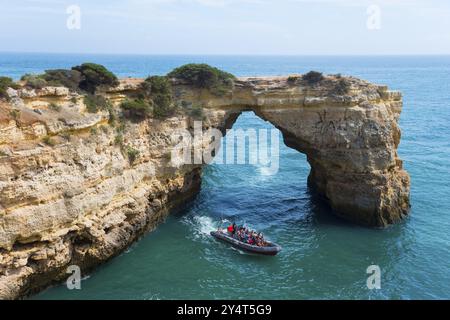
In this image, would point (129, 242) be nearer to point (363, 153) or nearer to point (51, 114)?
point (51, 114)

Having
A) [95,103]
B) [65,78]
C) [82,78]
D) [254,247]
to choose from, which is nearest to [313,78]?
[254,247]

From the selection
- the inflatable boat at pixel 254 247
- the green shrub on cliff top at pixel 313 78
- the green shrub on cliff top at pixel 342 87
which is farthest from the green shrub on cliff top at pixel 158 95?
the green shrub on cliff top at pixel 342 87

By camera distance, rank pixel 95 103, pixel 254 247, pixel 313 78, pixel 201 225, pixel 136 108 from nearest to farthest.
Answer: pixel 95 103 → pixel 254 247 → pixel 136 108 → pixel 201 225 → pixel 313 78

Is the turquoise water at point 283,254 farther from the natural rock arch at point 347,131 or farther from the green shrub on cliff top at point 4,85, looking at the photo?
the green shrub on cliff top at point 4,85

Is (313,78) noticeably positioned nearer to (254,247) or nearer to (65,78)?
(254,247)

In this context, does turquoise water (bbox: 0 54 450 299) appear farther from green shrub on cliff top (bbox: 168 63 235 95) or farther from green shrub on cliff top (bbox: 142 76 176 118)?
green shrub on cliff top (bbox: 168 63 235 95)

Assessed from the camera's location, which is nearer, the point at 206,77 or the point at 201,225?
the point at 201,225

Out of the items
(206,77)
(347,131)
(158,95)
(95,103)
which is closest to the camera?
(95,103)
